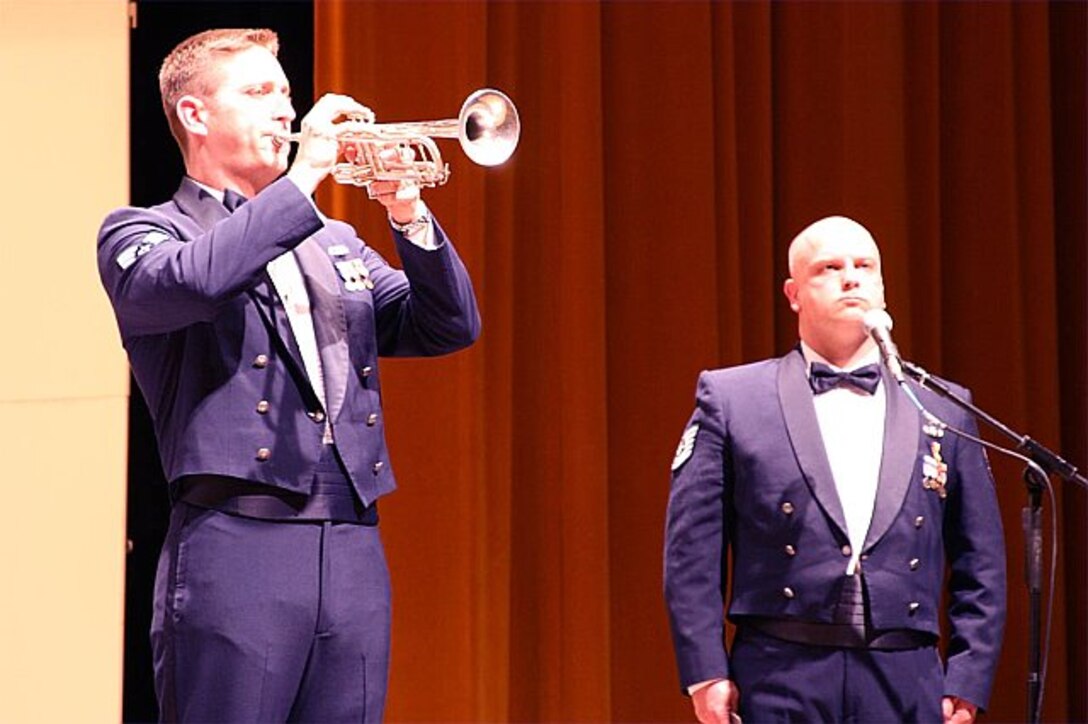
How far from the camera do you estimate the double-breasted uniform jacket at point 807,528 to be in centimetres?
312

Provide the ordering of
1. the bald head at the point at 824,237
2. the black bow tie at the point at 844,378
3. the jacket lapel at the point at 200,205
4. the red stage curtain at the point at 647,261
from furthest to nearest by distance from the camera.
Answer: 1. the red stage curtain at the point at 647,261
2. the bald head at the point at 824,237
3. the black bow tie at the point at 844,378
4. the jacket lapel at the point at 200,205

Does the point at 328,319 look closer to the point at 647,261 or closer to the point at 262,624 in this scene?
the point at 262,624

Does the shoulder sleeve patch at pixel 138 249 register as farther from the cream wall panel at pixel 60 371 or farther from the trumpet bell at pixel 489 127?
the cream wall panel at pixel 60 371

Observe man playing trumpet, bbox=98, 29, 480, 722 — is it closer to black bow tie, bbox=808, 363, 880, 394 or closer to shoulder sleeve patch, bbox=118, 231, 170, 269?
shoulder sleeve patch, bbox=118, 231, 170, 269

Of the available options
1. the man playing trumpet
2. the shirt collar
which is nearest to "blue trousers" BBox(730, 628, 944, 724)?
the shirt collar

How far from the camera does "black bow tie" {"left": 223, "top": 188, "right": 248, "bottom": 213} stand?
272 centimetres

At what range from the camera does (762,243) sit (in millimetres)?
4676

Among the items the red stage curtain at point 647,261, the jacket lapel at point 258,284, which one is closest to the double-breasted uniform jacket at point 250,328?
the jacket lapel at point 258,284

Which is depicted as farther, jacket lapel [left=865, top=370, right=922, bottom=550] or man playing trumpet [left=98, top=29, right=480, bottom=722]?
jacket lapel [left=865, top=370, right=922, bottom=550]

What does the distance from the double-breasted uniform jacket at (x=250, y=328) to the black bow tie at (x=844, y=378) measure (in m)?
0.83

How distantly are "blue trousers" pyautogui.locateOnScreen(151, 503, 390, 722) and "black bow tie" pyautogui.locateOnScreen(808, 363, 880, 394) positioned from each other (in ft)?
3.67

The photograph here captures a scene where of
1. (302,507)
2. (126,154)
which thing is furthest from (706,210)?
(302,507)

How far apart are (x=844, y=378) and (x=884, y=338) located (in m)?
0.29

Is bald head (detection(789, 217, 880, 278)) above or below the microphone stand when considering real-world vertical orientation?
above
